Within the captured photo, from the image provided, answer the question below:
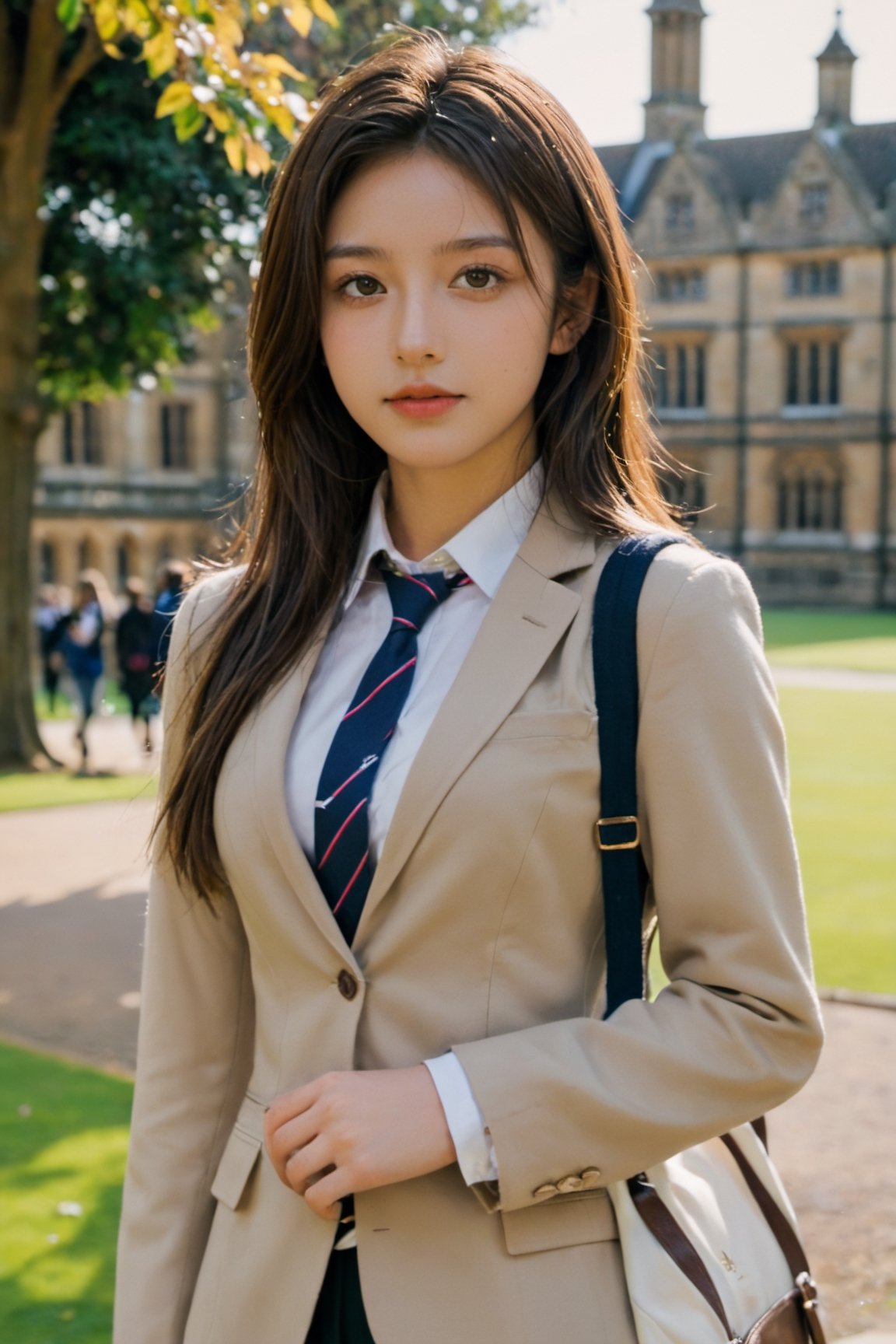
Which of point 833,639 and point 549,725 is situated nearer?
point 549,725

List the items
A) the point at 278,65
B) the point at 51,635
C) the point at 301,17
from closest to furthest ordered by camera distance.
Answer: the point at 301,17 → the point at 278,65 → the point at 51,635

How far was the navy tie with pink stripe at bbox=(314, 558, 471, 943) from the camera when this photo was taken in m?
1.56

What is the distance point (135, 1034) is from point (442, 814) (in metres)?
4.91

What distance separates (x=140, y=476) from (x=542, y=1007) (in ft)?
150

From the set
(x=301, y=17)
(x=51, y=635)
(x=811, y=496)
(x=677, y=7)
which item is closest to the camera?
(x=301, y=17)

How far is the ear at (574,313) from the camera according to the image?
1.68m

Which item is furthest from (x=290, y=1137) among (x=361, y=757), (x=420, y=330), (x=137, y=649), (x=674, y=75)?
(x=674, y=75)

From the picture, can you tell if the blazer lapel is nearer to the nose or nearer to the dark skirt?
the nose

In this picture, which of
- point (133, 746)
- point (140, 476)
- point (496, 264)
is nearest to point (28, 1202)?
point (496, 264)

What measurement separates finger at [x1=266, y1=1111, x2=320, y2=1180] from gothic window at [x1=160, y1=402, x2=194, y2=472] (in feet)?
153

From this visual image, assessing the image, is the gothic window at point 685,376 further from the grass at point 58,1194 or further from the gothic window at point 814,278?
the grass at point 58,1194

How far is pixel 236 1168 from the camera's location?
165 cm

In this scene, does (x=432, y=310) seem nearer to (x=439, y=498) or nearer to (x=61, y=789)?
(x=439, y=498)

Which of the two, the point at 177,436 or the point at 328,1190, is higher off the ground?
the point at 177,436
